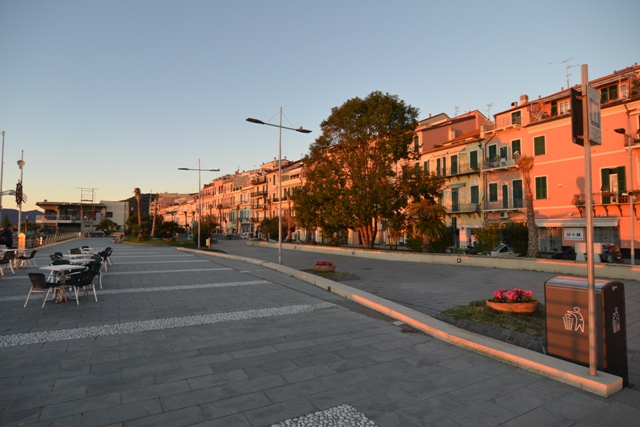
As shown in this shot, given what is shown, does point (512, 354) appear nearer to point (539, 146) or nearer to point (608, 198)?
point (608, 198)

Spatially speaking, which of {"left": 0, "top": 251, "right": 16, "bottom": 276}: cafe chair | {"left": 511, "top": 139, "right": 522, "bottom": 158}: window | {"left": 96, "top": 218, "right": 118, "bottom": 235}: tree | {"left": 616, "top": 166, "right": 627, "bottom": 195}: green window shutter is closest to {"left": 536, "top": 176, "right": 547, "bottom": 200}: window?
{"left": 511, "top": 139, "right": 522, "bottom": 158}: window

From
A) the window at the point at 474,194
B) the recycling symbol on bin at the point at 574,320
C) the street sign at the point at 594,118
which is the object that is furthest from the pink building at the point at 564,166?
the street sign at the point at 594,118

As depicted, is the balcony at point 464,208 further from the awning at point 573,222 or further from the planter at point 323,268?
the planter at point 323,268

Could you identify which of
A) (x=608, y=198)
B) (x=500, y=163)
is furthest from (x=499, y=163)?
(x=608, y=198)

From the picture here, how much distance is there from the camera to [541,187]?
3153 cm

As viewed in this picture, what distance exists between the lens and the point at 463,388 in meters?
4.34

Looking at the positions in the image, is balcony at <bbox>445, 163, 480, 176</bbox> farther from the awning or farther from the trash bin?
the trash bin

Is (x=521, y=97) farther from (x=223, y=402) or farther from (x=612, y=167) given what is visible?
(x=223, y=402)

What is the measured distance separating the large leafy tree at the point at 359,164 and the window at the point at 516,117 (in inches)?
469

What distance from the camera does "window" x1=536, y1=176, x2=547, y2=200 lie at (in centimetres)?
3135

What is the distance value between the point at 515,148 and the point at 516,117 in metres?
2.86

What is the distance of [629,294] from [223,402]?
37.4 ft

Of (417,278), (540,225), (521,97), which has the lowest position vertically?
(417,278)

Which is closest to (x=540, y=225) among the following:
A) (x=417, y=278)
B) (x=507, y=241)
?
(x=507, y=241)
